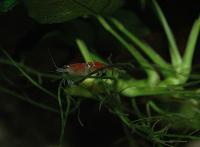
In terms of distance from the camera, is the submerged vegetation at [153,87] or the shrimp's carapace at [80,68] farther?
the submerged vegetation at [153,87]

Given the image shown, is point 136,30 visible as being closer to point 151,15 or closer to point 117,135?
point 151,15

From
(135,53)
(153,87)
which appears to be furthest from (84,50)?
(153,87)

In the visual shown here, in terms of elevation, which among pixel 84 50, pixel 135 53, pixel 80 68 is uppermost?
pixel 84 50

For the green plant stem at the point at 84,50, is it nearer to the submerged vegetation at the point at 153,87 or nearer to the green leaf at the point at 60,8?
the submerged vegetation at the point at 153,87

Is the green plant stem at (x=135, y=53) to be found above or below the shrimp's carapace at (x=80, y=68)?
above

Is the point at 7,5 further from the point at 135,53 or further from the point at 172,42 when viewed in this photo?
the point at 172,42

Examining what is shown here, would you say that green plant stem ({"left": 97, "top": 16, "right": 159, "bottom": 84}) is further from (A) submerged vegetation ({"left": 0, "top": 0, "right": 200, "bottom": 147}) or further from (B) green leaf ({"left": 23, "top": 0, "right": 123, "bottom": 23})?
(B) green leaf ({"left": 23, "top": 0, "right": 123, "bottom": 23})

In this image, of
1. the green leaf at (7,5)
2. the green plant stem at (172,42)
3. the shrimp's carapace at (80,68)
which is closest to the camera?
the shrimp's carapace at (80,68)

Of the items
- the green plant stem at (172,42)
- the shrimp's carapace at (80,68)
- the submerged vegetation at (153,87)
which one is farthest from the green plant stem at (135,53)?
the shrimp's carapace at (80,68)
